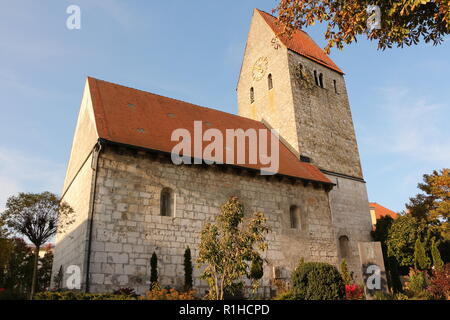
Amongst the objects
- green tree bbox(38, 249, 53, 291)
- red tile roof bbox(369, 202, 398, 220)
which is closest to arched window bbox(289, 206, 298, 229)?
green tree bbox(38, 249, 53, 291)

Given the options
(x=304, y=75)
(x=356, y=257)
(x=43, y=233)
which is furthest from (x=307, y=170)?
(x=43, y=233)

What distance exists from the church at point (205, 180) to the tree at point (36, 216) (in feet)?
2.72

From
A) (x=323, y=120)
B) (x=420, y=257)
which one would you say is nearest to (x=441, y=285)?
(x=420, y=257)

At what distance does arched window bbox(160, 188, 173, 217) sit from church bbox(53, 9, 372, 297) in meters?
0.04

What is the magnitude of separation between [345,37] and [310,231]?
10.7m

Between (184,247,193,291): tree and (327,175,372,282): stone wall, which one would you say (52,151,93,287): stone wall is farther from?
(327,175,372,282): stone wall

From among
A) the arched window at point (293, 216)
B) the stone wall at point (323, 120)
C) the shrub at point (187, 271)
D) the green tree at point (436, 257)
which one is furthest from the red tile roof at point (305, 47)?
the shrub at point (187, 271)

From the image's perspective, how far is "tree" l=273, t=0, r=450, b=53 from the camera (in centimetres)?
855

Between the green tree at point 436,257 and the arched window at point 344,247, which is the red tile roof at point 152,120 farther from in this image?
the green tree at point 436,257

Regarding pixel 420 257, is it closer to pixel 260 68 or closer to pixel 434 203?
pixel 434 203

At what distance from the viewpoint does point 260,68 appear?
25.8 meters
